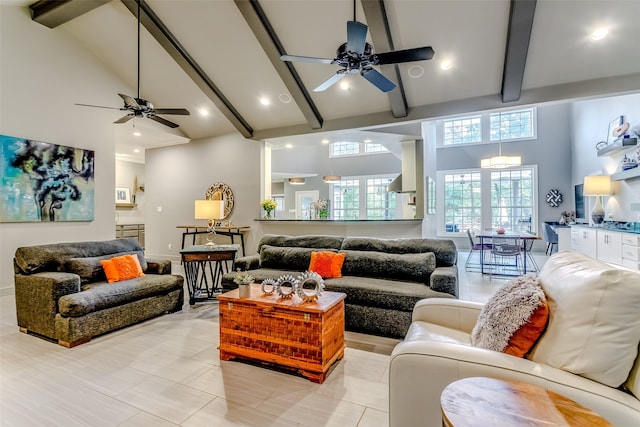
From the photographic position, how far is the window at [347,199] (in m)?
10.3

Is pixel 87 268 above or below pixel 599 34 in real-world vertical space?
below

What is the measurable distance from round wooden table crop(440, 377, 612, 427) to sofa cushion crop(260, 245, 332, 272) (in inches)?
113

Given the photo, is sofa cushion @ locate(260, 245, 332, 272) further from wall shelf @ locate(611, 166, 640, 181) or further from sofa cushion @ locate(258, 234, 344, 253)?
wall shelf @ locate(611, 166, 640, 181)

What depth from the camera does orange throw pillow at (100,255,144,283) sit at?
11.1 ft

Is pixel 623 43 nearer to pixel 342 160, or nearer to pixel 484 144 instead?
pixel 484 144

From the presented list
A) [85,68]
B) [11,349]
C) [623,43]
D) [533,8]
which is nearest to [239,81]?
[85,68]

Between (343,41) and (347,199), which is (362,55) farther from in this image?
(347,199)

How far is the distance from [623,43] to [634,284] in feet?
13.8

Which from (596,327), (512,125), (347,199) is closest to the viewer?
(596,327)

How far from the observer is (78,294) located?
9.25ft

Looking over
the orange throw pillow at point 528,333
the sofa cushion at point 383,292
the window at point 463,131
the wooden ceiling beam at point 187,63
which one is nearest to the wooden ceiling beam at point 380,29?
the sofa cushion at point 383,292

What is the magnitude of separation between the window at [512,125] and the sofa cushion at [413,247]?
7.13 metres

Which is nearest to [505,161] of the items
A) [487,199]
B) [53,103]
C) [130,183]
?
[487,199]

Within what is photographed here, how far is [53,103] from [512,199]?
1070cm
